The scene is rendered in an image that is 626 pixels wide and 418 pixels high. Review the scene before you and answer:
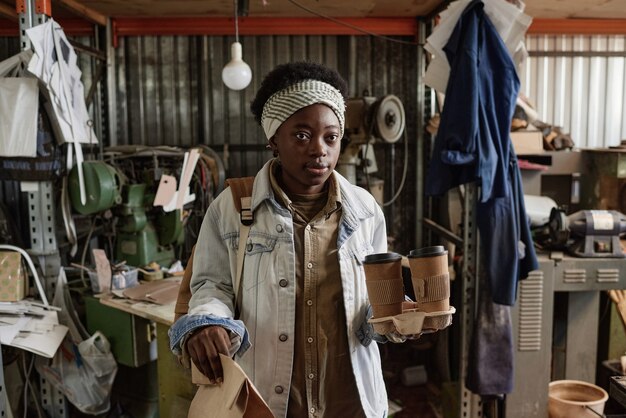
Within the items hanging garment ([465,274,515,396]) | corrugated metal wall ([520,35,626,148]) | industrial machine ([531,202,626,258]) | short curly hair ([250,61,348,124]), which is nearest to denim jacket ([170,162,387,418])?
short curly hair ([250,61,348,124])

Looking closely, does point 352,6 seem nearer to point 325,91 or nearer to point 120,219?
point 120,219

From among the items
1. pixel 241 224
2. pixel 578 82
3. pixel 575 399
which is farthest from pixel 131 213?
pixel 578 82

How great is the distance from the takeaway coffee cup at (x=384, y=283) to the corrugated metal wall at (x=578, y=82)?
3777mm

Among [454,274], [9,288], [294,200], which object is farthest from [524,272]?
[9,288]

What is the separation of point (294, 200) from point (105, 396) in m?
1.98

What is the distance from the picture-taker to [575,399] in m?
3.14

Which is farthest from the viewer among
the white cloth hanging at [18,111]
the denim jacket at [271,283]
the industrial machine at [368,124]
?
the industrial machine at [368,124]

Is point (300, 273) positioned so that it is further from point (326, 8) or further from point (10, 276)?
point (326, 8)

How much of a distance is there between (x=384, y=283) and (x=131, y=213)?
2286 millimetres

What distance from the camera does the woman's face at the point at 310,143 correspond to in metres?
1.42

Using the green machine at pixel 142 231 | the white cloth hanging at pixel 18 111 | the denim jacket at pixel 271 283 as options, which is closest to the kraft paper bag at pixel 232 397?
the denim jacket at pixel 271 283

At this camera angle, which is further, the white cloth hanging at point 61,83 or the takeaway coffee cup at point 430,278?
the white cloth hanging at point 61,83

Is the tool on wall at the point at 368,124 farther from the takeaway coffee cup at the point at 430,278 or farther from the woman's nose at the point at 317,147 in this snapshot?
the takeaway coffee cup at the point at 430,278

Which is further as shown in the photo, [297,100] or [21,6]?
[21,6]
